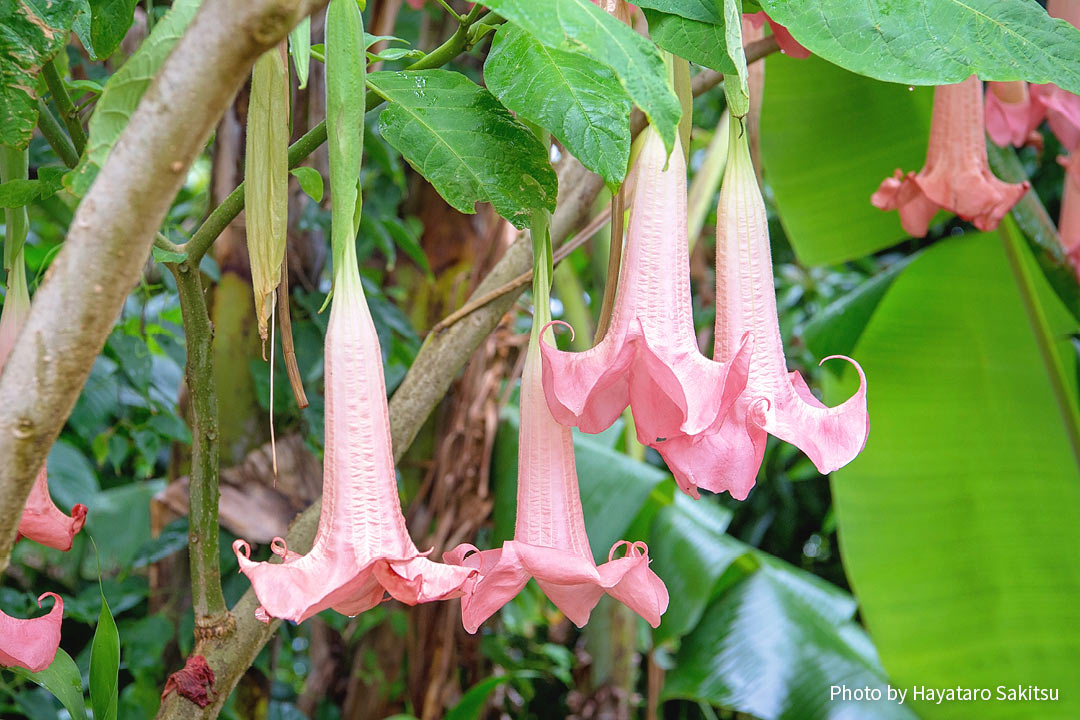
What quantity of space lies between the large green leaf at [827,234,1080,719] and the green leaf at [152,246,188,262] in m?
0.95

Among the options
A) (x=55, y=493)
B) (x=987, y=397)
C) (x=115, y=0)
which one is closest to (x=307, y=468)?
(x=55, y=493)

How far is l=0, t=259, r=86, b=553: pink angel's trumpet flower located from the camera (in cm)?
49

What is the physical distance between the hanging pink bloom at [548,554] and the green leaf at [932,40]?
0.63 feet

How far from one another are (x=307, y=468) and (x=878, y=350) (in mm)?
750

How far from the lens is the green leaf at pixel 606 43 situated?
0.31 m

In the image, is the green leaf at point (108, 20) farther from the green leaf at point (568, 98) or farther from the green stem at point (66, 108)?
the green leaf at point (568, 98)

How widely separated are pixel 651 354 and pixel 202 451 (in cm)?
27

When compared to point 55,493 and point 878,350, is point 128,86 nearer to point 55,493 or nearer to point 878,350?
point 55,493

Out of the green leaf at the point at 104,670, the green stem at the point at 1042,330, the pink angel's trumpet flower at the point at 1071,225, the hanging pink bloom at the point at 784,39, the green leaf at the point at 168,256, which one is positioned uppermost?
the hanging pink bloom at the point at 784,39

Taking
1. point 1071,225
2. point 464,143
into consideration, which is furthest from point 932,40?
point 1071,225

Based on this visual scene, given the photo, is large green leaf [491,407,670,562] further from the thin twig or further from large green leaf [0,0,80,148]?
large green leaf [0,0,80,148]

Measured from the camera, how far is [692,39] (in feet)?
1.28

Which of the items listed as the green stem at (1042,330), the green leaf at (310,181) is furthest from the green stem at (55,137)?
the green stem at (1042,330)

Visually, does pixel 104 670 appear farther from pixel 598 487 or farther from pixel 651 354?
pixel 598 487
